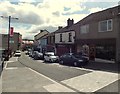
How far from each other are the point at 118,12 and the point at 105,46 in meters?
4.49

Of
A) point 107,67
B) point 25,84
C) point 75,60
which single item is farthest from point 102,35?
point 25,84

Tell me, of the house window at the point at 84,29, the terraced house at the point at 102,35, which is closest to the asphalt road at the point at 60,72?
the terraced house at the point at 102,35

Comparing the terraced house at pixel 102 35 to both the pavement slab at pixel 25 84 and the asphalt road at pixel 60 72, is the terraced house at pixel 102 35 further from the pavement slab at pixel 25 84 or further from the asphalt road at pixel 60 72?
the pavement slab at pixel 25 84

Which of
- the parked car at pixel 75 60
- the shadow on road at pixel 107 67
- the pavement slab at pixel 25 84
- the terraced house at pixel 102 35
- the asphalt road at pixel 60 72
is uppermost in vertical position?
the terraced house at pixel 102 35

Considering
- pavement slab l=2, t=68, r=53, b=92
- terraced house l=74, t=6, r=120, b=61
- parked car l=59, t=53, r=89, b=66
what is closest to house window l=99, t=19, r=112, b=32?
terraced house l=74, t=6, r=120, b=61

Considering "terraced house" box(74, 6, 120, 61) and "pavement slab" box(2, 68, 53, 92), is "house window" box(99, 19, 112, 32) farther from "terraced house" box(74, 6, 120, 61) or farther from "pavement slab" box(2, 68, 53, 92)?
"pavement slab" box(2, 68, 53, 92)

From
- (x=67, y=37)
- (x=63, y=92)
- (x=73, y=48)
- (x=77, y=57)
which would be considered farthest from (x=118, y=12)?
(x=63, y=92)

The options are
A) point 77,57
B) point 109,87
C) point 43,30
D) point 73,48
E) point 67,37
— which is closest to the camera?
point 109,87

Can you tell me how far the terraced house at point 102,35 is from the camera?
95.5ft

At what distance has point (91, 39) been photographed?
3462cm

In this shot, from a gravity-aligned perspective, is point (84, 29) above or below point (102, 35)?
above

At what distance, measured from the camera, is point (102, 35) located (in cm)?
3216

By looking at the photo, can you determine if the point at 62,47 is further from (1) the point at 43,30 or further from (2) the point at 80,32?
(1) the point at 43,30

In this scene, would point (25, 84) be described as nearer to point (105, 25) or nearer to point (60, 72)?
point (60, 72)
